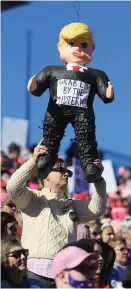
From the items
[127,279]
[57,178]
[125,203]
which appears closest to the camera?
[57,178]

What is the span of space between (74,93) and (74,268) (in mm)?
1239

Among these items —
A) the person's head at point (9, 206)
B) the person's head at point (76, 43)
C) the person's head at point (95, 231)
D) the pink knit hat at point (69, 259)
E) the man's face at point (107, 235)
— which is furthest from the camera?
the person's head at point (95, 231)

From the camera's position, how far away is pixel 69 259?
4766 millimetres

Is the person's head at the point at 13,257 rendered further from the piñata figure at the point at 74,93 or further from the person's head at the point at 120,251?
the person's head at the point at 120,251

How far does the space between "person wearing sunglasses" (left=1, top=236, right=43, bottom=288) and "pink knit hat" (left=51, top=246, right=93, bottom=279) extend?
2.59ft

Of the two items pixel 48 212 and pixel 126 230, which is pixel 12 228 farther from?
pixel 126 230

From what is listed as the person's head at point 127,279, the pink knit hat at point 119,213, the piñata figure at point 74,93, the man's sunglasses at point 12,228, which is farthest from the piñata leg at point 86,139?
the pink knit hat at point 119,213

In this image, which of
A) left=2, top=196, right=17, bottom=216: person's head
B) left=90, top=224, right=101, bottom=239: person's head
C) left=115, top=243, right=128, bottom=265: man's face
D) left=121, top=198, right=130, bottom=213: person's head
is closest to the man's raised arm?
left=2, top=196, right=17, bottom=216: person's head

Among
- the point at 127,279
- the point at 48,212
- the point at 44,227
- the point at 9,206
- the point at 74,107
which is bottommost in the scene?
the point at 127,279

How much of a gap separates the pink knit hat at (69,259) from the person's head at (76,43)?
1.39 metres

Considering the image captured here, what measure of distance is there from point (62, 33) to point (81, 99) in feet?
1.55

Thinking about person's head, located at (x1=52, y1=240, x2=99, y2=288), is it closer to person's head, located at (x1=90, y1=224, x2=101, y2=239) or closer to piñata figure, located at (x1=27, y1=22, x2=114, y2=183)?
piñata figure, located at (x1=27, y1=22, x2=114, y2=183)

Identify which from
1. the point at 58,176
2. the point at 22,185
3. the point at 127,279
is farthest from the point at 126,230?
the point at 22,185

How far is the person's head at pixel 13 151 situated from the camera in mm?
12227
